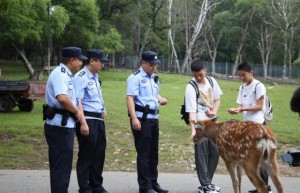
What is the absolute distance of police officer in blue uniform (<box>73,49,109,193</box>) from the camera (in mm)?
8227

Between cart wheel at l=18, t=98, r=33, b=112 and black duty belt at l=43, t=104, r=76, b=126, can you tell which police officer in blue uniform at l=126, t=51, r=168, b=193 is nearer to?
black duty belt at l=43, t=104, r=76, b=126

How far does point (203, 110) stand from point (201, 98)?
211 mm

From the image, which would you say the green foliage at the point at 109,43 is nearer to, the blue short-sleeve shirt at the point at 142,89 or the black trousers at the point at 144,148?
the blue short-sleeve shirt at the point at 142,89

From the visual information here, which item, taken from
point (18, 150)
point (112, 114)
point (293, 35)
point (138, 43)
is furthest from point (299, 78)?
point (18, 150)

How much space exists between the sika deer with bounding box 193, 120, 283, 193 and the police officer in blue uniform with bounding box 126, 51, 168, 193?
135cm

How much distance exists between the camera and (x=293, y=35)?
2537 inches

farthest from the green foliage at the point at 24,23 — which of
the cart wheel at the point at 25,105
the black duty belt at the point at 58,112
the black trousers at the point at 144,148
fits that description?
the black duty belt at the point at 58,112

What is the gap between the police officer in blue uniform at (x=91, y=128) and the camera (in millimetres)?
8227

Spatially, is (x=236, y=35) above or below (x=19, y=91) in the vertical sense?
above

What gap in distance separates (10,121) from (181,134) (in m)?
5.83

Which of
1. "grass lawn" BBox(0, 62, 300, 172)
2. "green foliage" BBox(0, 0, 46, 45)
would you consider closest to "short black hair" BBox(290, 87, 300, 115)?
"grass lawn" BBox(0, 62, 300, 172)

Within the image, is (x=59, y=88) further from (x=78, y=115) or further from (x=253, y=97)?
(x=253, y=97)

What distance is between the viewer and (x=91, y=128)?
8273 millimetres

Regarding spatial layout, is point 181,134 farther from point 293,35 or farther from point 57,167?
point 293,35
